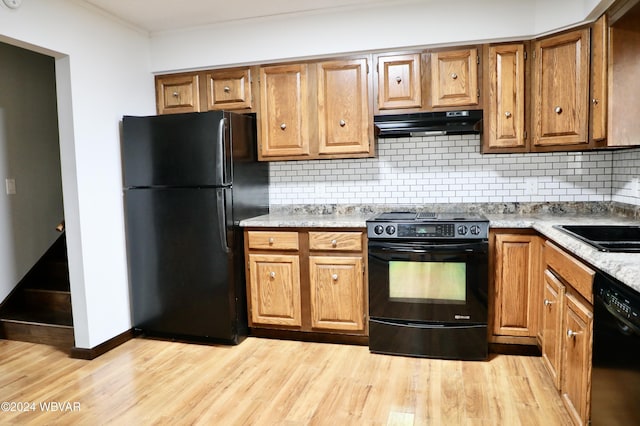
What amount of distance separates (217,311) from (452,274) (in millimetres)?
1670

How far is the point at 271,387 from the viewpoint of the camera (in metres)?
2.57

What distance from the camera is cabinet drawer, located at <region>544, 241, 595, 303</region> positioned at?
5.96ft

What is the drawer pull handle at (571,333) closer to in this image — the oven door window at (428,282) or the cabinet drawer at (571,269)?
the cabinet drawer at (571,269)

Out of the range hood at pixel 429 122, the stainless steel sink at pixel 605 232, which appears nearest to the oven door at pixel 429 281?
the stainless steel sink at pixel 605 232

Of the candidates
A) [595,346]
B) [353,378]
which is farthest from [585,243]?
[353,378]

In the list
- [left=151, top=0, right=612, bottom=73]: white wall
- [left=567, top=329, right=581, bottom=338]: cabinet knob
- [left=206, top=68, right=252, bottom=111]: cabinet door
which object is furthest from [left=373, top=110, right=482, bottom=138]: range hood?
[left=567, top=329, right=581, bottom=338]: cabinet knob

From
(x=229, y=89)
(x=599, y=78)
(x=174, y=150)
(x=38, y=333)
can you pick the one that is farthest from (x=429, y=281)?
(x=38, y=333)

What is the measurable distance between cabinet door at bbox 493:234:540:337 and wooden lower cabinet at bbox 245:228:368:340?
2.91 feet

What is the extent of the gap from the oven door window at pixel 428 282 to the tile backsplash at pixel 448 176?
79 centimetres

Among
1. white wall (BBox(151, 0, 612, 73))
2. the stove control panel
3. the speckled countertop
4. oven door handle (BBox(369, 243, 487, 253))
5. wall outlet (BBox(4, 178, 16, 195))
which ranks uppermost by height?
white wall (BBox(151, 0, 612, 73))

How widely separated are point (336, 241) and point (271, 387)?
3.48ft

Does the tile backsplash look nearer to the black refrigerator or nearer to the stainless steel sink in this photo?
the black refrigerator

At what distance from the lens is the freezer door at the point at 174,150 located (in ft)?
10.1

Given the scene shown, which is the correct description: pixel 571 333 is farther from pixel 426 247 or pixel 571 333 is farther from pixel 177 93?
pixel 177 93
